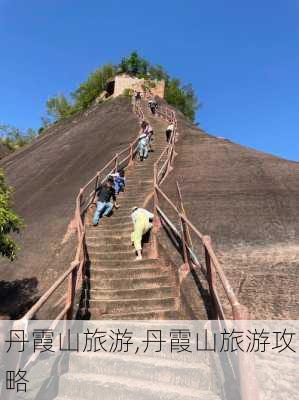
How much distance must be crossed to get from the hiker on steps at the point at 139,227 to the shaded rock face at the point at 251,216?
106 cm

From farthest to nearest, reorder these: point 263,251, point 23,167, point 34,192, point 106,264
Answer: point 23,167
point 34,192
point 106,264
point 263,251

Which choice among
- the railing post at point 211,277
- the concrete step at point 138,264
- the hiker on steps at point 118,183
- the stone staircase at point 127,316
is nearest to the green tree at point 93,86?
the hiker on steps at point 118,183

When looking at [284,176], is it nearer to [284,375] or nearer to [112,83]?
[284,375]

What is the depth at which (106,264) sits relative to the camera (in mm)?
7234

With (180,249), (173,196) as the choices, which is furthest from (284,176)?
(180,249)

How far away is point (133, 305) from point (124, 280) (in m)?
0.65

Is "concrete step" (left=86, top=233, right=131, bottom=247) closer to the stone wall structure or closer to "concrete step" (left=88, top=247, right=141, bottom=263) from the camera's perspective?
"concrete step" (left=88, top=247, right=141, bottom=263)

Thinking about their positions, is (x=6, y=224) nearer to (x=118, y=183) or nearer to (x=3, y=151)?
(x=118, y=183)

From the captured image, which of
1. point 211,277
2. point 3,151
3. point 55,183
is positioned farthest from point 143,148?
point 3,151

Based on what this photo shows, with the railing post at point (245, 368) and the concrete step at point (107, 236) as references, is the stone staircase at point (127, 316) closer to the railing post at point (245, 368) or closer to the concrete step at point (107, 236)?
the concrete step at point (107, 236)

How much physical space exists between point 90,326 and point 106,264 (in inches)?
76.2

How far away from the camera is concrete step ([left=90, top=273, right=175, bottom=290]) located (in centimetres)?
635

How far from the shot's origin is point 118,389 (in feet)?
13.5

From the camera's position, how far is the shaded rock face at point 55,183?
843 centimetres
